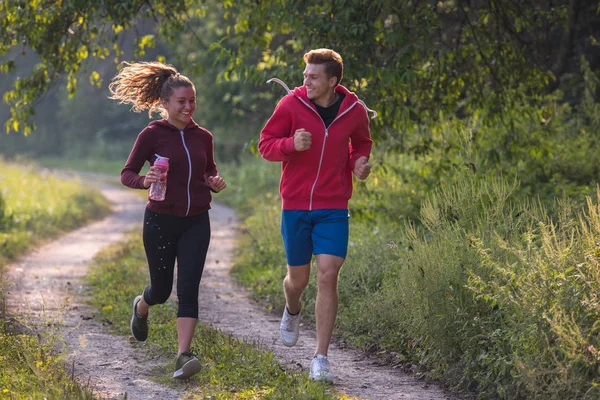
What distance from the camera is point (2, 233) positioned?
1305cm

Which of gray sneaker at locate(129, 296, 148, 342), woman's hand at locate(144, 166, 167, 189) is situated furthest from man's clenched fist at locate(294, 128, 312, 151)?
gray sneaker at locate(129, 296, 148, 342)

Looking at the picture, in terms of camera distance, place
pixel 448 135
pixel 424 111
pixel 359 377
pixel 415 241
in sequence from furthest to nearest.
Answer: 1. pixel 448 135
2. pixel 424 111
3. pixel 415 241
4. pixel 359 377

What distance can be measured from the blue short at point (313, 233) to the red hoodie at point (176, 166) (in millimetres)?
617

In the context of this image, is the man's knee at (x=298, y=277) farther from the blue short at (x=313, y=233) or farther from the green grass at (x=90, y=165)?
the green grass at (x=90, y=165)

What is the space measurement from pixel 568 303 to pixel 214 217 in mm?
15230

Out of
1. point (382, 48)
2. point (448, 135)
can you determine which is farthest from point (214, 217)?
point (382, 48)

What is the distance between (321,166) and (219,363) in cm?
156

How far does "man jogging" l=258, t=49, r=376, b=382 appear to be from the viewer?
5473 millimetres

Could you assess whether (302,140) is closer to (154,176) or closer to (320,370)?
(154,176)

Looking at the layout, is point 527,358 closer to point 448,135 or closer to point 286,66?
point 286,66

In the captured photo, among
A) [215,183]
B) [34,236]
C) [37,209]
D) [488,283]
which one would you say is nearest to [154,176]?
[215,183]

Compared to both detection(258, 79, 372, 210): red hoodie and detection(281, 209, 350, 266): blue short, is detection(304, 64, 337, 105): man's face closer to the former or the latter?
detection(258, 79, 372, 210): red hoodie

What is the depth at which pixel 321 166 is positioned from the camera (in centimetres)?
551

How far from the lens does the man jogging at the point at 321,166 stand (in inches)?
215
